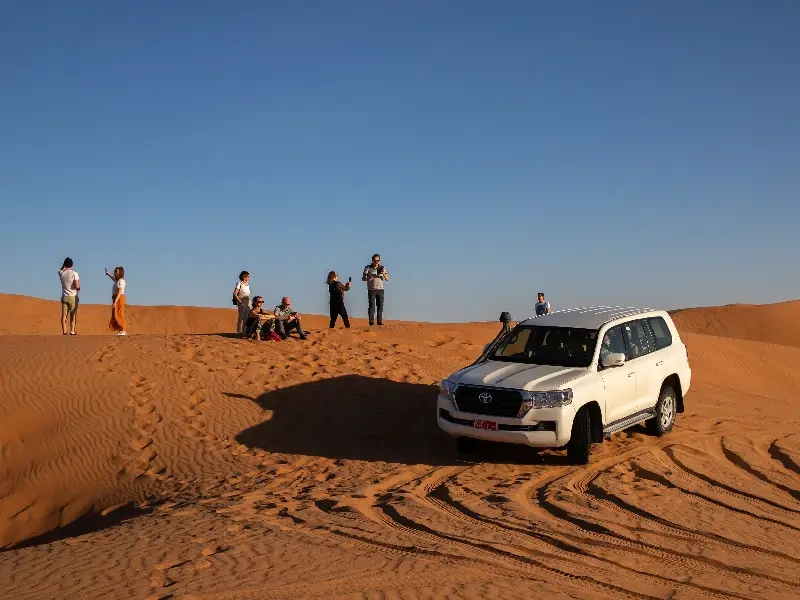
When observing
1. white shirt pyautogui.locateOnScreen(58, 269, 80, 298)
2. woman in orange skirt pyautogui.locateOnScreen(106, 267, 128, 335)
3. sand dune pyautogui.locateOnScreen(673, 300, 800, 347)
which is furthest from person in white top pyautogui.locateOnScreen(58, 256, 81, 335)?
sand dune pyautogui.locateOnScreen(673, 300, 800, 347)

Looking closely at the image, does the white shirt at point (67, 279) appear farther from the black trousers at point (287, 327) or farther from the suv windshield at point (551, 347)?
the suv windshield at point (551, 347)

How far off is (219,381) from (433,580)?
376 inches

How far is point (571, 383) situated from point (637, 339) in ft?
7.40

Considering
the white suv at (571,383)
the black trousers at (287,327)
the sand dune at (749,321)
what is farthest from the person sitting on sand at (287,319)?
the sand dune at (749,321)

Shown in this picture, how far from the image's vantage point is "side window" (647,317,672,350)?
12586mm

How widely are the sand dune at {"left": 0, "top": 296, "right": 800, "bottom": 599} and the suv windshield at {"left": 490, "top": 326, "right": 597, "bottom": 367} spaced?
127cm

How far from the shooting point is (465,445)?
11.2 meters

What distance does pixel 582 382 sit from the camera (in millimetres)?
10461

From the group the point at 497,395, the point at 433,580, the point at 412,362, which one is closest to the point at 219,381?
the point at 412,362

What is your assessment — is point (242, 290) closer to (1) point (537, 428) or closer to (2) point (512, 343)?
(2) point (512, 343)

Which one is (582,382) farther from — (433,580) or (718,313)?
(718,313)

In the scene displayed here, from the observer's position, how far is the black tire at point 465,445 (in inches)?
439

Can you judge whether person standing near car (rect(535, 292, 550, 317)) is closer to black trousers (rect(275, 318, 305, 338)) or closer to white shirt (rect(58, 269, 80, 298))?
black trousers (rect(275, 318, 305, 338))

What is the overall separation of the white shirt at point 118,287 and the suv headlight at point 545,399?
39.3 feet
